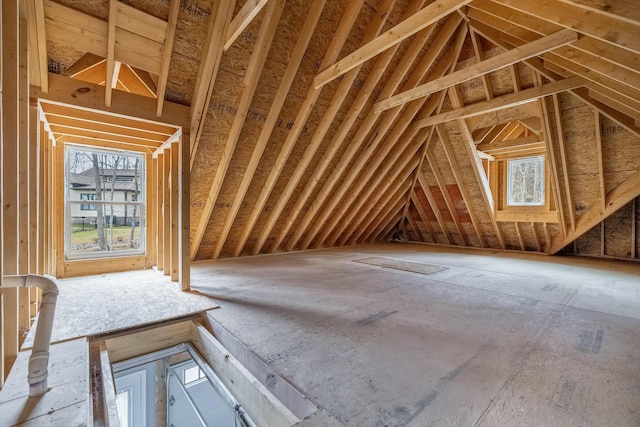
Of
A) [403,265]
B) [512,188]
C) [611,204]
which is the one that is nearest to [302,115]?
[403,265]

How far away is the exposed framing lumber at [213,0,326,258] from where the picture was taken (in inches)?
120

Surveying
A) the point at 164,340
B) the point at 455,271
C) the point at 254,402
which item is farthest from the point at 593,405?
the point at 455,271

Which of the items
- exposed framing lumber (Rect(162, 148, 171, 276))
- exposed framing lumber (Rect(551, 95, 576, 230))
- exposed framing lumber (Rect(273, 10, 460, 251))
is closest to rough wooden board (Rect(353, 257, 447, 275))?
exposed framing lumber (Rect(273, 10, 460, 251))

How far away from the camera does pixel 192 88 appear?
3238 millimetres

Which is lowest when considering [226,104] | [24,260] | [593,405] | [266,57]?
[593,405]

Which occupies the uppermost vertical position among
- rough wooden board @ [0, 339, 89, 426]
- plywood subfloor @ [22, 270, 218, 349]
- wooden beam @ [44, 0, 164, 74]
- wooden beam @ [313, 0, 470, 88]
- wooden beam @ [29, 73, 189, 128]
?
wooden beam @ [313, 0, 470, 88]

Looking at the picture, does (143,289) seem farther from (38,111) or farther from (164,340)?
(38,111)

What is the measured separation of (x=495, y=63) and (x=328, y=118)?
6.99 ft

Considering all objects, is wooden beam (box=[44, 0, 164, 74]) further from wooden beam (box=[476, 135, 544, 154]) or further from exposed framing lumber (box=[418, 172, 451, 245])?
wooden beam (box=[476, 135, 544, 154])

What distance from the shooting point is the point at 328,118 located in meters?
3.94

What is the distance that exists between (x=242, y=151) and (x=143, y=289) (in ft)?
7.09

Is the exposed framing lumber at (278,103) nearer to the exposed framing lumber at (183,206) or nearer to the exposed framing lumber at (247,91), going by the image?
the exposed framing lumber at (247,91)

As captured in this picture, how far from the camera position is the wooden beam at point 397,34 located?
242cm

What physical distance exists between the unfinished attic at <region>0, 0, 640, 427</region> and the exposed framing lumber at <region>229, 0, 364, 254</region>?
4 cm
